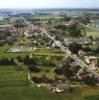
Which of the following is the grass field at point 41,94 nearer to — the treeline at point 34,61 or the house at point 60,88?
the house at point 60,88

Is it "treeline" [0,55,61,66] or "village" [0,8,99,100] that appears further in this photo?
"treeline" [0,55,61,66]

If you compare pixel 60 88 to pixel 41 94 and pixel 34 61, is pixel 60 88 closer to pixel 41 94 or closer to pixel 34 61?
pixel 41 94

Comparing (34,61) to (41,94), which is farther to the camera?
(34,61)

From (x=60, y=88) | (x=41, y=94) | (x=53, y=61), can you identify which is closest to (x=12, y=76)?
(x=41, y=94)

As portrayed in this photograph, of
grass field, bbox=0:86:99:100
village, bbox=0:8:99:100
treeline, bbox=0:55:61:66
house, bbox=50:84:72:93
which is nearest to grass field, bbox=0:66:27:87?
village, bbox=0:8:99:100

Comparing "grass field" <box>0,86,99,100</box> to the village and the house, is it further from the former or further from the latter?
the village

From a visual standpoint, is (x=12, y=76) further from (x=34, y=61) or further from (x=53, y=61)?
(x=53, y=61)

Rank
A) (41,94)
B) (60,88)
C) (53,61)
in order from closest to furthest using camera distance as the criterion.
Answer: (41,94) < (60,88) < (53,61)

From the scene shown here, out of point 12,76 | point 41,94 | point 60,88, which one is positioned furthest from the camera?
point 12,76

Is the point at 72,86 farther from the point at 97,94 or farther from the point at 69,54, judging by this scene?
the point at 69,54

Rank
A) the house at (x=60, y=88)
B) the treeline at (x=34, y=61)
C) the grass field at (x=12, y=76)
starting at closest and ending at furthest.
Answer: the house at (x=60, y=88) < the grass field at (x=12, y=76) < the treeline at (x=34, y=61)

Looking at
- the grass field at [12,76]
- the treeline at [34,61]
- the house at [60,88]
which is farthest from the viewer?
the treeline at [34,61]

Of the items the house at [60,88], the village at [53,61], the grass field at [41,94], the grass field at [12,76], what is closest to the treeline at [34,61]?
the village at [53,61]
